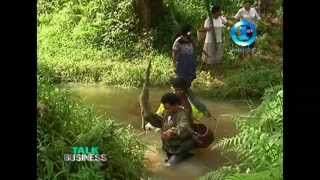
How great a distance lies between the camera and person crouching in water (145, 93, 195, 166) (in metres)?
3.72

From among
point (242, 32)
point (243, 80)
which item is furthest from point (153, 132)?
point (242, 32)

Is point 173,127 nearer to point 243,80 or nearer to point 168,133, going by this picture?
point 168,133

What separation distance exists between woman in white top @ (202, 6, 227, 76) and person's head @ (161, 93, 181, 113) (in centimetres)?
21

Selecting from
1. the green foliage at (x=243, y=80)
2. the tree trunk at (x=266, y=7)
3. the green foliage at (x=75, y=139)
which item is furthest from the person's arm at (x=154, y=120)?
the tree trunk at (x=266, y=7)

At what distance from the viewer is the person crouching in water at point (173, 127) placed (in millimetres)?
3721

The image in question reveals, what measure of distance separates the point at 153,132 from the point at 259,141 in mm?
500

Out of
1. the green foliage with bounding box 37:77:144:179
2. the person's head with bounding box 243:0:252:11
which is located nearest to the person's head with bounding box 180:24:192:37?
the person's head with bounding box 243:0:252:11

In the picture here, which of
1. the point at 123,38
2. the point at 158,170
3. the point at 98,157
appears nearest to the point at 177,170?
the point at 158,170

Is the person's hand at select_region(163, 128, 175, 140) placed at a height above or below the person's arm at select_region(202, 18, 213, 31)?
below

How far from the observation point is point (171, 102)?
3760mm

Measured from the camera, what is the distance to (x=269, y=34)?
3539 mm

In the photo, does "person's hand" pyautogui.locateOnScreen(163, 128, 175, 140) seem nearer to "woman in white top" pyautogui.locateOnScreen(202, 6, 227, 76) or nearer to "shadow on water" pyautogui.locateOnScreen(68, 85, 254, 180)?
"shadow on water" pyautogui.locateOnScreen(68, 85, 254, 180)

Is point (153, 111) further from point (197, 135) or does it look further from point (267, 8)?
point (267, 8)
